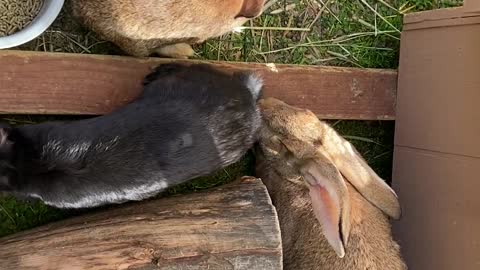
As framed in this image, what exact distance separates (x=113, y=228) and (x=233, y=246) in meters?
0.51

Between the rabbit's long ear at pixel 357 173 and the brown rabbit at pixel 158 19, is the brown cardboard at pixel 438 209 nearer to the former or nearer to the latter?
the rabbit's long ear at pixel 357 173

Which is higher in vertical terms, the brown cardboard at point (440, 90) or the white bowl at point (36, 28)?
the white bowl at point (36, 28)

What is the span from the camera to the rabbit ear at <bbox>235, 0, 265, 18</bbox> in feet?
11.3

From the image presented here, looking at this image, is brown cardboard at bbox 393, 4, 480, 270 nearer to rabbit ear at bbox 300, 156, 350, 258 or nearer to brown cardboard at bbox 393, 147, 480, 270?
brown cardboard at bbox 393, 147, 480, 270

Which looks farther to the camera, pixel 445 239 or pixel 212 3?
pixel 445 239

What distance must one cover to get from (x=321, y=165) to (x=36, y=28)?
1363 millimetres

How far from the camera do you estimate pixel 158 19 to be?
3299 millimetres

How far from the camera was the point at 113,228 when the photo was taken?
3.33m

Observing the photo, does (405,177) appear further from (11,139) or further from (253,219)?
(11,139)

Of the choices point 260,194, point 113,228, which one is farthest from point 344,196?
point 113,228

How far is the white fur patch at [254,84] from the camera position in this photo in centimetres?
364

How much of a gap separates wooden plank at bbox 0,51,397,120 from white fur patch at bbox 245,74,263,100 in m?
0.10

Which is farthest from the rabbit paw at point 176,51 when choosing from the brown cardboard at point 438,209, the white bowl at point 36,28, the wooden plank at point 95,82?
the brown cardboard at point 438,209

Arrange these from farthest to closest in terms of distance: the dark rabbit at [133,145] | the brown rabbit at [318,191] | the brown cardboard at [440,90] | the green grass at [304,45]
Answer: the brown cardboard at [440,90] < the green grass at [304,45] < the brown rabbit at [318,191] < the dark rabbit at [133,145]
